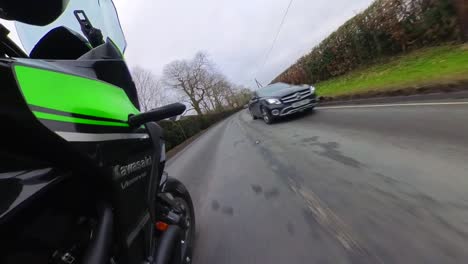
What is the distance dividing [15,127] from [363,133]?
17.0 feet

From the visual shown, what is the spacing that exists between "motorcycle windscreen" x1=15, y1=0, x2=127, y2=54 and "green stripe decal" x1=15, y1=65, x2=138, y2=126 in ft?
2.69

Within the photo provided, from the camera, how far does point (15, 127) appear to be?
38.3 inches

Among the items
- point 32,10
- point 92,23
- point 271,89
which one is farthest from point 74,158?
point 271,89

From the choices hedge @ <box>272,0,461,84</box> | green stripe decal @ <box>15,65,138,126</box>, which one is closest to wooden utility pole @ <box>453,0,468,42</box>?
hedge @ <box>272,0,461,84</box>

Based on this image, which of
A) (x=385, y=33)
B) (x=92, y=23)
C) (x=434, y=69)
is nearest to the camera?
(x=92, y=23)

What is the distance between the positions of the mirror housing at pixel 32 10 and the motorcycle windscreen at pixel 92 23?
64 centimetres

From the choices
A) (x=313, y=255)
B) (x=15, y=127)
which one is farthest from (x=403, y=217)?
(x=15, y=127)

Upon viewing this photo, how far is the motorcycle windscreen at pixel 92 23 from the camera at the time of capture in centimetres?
209

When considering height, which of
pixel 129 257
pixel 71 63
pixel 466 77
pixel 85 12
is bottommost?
pixel 466 77

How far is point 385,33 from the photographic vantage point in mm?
13422

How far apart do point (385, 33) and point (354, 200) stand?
546 inches

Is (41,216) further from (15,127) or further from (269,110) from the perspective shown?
(269,110)

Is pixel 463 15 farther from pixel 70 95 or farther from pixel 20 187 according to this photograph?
pixel 20 187

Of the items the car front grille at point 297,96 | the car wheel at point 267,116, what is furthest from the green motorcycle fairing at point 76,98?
the car wheel at point 267,116
